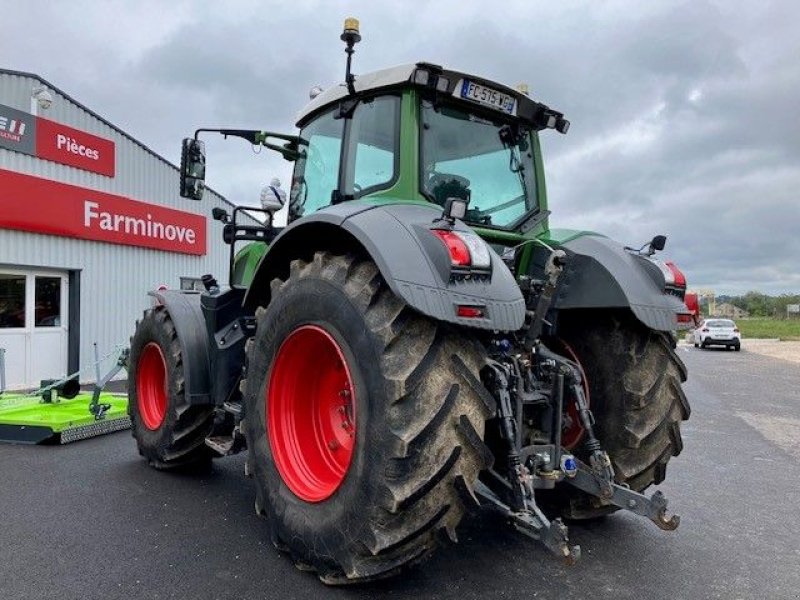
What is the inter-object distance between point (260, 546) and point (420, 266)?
1913 mm

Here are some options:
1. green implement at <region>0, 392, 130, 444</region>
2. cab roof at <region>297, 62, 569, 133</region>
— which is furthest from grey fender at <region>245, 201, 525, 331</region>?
green implement at <region>0, 392, 130, 444</region>

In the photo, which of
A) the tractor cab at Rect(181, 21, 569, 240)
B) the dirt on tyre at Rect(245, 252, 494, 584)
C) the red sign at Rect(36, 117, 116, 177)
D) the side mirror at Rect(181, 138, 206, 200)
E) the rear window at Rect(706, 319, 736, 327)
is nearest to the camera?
the dirt on tyre at Rect(245, 252, 494, 584)

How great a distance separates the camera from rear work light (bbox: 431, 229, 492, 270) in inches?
95.4

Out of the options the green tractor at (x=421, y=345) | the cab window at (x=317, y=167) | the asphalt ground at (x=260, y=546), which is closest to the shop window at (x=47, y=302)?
the asphalt ground at (x=260, y=546)

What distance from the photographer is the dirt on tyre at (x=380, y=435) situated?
2346 millimetres

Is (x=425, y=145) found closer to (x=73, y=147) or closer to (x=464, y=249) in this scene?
(x=464, y=249)

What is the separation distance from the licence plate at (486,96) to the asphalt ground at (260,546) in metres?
2.54

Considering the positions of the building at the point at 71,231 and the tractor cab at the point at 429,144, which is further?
the building at the point at 71,231

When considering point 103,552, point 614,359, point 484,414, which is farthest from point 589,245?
point 103,552

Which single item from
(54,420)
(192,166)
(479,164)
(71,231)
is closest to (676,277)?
(479,164)

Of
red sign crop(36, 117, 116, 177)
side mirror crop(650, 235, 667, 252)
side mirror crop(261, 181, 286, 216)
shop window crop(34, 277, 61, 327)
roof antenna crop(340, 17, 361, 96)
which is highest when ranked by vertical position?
red sign crop(36, 117, 116, 177)

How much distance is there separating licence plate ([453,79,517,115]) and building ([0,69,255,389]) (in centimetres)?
898

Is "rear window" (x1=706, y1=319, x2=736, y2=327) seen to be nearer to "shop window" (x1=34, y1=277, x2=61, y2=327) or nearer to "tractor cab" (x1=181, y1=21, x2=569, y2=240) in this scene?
"shop window" (x1=34, y1=277, x2=61, y2=327)

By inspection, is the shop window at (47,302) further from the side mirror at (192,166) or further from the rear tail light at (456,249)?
the rear tail light at (456,249)
